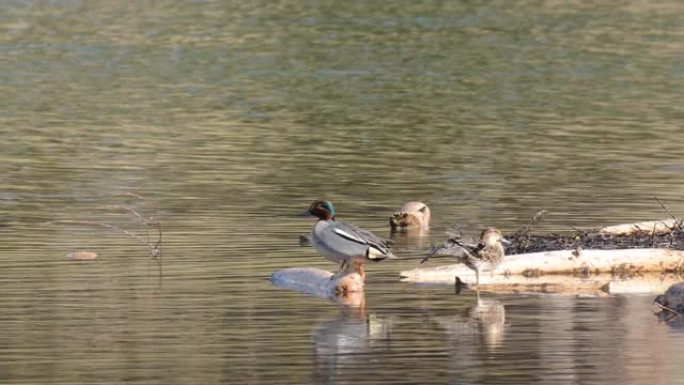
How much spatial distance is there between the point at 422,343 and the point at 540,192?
40.2 ft

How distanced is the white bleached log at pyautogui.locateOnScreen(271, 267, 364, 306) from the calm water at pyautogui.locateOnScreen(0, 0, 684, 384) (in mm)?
217

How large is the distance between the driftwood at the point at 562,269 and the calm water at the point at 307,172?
1.54 feet

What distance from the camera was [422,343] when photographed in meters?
16.4

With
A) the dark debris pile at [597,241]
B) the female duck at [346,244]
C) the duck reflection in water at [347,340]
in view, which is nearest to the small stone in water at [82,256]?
the female duck at [346,244]

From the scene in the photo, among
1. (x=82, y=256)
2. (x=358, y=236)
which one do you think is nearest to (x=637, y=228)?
(x=358, y=236)

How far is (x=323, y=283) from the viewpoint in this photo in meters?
19.0

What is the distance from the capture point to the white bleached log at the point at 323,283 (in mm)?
18609

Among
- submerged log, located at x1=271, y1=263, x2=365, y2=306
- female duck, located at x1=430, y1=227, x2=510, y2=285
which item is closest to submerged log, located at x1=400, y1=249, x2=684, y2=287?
female duck, located at x1=430, y1=227, x2=510, y2=285

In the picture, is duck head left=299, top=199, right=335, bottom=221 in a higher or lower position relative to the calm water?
higher

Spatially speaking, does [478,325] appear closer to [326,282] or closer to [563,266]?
[326,282]

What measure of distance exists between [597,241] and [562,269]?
1.14 metres

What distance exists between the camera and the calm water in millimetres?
16062

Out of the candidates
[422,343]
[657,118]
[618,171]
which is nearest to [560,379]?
[422,343]

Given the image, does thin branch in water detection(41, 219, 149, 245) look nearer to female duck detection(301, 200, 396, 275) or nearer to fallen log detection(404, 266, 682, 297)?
female duck detection(301, 200, 396, 275)
